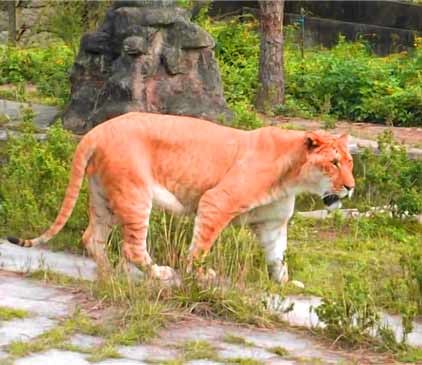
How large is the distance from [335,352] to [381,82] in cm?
860

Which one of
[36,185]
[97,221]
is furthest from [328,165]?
[36,185]

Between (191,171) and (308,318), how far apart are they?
1350mm

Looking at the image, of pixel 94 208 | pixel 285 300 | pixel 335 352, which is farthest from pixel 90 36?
pixel 335 352

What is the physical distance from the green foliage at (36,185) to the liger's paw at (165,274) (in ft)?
3.71

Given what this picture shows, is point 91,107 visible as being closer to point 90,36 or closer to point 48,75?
point 90,36

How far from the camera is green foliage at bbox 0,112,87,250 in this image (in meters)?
8.30

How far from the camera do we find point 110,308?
6617 mm

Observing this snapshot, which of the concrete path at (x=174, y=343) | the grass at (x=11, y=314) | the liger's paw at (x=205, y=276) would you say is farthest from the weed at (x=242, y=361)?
the grass at (x=11, y=314)

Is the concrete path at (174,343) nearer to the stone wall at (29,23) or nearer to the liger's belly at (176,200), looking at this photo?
the liger's belly at (176,200)

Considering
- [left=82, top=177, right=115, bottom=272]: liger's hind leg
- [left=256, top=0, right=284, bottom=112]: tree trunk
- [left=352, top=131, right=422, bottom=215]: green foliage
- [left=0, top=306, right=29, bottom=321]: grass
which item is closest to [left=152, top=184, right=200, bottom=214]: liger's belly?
[left=82, top=177, right=115, bottom=272]: liger's hind leg

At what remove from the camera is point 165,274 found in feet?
23.0

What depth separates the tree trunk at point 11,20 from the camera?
63.0ft

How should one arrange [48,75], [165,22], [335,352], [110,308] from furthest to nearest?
[48,75] → [165,22] → [110,308] → [335,352]

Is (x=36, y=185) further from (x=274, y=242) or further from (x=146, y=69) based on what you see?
(x=146, y=69)
